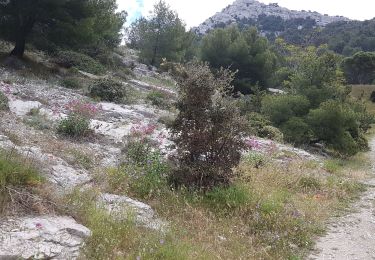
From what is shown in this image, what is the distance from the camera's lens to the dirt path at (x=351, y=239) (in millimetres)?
7066

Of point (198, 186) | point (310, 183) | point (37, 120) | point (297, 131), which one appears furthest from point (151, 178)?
point (297, 131)

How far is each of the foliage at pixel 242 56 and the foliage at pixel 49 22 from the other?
2134 cm

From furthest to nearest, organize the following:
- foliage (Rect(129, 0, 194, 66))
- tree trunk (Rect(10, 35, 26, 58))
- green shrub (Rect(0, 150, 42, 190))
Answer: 1. foliage (Rect(129, 0, 194, 66))
2. tree trunk (Rect(10, 35, 26, 58))
3. green shrub (Rect(0, 150, 42, 190))

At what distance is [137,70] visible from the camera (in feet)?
133

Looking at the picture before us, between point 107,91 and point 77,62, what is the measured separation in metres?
10.0

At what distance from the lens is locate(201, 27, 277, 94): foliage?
139 feet

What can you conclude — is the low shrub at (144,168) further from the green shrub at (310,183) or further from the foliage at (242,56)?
the foliage at (242,56)

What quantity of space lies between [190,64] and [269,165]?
13.8 ft

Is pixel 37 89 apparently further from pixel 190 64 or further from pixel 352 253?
pixel 352 253

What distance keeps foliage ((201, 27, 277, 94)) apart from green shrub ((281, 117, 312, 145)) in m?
20.0

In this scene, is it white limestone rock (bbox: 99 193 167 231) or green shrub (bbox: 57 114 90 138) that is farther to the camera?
green shrub (bbox: 57 114 90 138)

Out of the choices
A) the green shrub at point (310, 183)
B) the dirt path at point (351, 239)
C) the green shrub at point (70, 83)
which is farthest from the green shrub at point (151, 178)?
the green shrub at point (70, 83)

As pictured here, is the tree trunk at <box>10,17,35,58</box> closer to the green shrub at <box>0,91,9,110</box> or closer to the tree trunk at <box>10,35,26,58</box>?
the tree trunk at <box>10,35,26,58</box>

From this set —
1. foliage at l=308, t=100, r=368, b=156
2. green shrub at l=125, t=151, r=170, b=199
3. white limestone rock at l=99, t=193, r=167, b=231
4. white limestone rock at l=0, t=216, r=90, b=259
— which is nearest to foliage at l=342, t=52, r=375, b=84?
foliage at l=308, t=100, r=368, b=156
